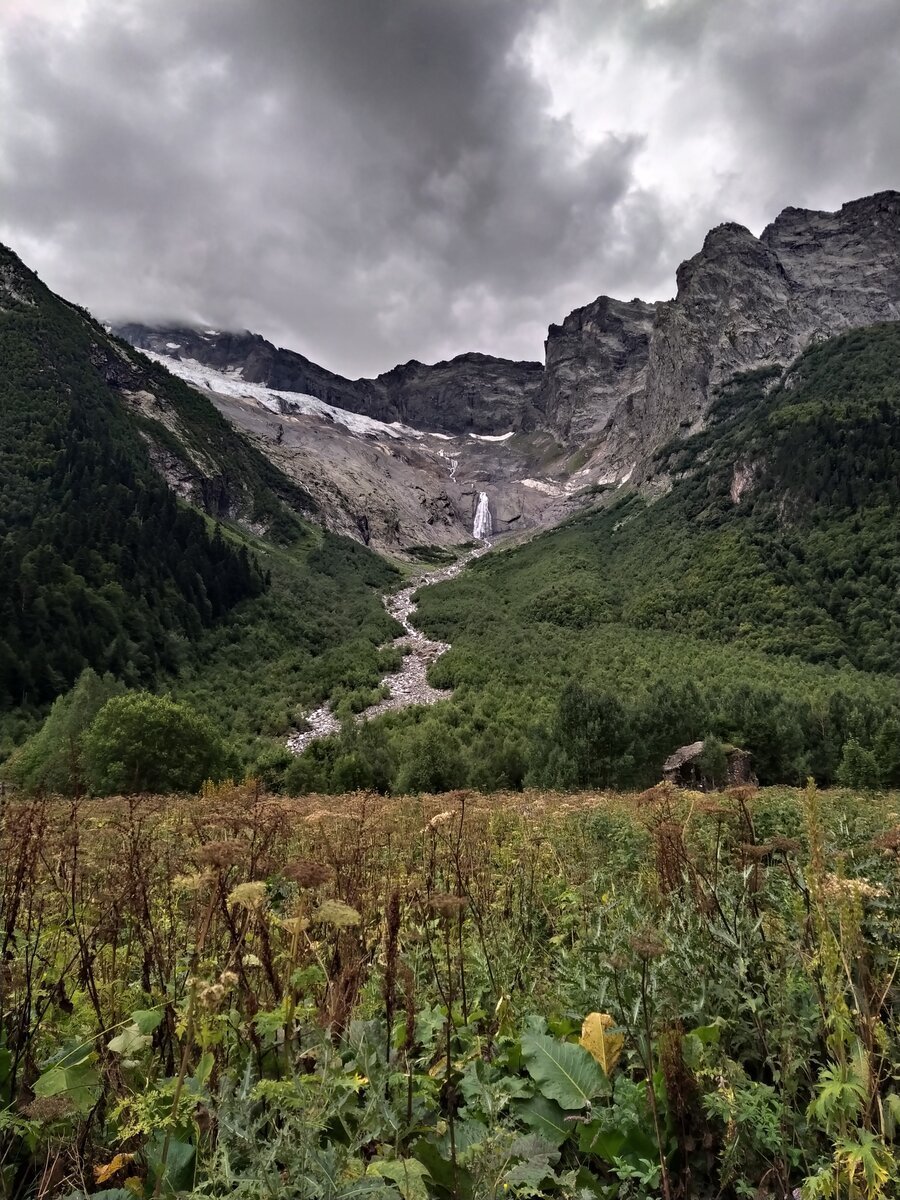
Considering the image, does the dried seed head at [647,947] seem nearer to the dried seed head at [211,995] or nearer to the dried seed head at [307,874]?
the dried seed head at [307,874]

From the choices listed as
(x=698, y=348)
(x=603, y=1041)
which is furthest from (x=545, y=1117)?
(x=698, y=348)

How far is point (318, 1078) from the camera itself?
1803 millimetres

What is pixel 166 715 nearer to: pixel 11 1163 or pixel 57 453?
pixel 11 1163

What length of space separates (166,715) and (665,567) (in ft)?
238

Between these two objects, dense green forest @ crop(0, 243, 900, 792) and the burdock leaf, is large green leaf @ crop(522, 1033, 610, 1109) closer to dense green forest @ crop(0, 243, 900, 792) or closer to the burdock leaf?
the burdock leaf

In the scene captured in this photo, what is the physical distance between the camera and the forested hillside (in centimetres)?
4703

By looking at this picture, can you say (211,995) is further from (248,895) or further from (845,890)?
(845,890)

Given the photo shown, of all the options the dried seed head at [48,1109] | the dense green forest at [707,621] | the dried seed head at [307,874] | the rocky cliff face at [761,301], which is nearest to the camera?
the dried seed head at [48,1109]

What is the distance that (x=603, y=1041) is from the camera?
2.25 metres

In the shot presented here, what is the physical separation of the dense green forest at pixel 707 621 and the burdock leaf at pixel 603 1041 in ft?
87.9

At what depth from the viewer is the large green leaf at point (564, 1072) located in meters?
2.15

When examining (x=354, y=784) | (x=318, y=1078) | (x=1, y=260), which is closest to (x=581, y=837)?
(x=318, y=1078)

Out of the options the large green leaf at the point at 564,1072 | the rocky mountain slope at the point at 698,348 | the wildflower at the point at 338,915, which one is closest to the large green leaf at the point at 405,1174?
the wildflower at the point at 338,915

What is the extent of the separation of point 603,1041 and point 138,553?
71.8 metres
